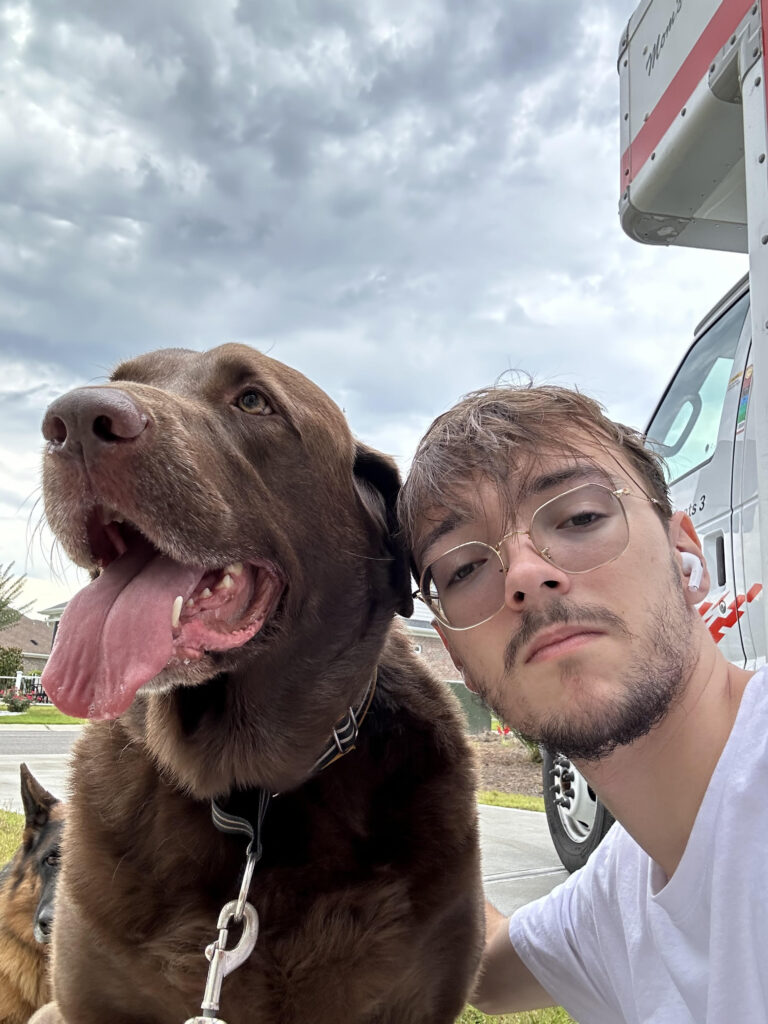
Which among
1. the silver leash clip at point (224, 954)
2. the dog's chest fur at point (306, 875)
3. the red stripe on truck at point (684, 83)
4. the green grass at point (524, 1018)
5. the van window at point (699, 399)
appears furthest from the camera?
the van window at point (699, 399)

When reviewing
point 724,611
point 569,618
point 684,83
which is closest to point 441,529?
point 569,618

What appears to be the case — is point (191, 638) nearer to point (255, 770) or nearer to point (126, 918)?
point (255, 770)

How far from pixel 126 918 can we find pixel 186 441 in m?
1.04

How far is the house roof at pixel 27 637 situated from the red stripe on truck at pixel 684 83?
53.9 m

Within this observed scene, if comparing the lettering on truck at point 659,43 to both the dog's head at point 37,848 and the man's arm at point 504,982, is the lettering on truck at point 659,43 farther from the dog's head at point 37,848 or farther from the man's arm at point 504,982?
the dog's head at point 37,848

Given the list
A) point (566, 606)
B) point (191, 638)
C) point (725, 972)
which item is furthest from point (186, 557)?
point (725, 972)

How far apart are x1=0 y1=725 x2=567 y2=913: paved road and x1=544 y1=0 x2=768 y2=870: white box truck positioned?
670 mm

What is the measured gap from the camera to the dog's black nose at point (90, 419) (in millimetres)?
1543

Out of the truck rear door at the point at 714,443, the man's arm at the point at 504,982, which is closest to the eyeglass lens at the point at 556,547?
the man's arm at the point at 504,982

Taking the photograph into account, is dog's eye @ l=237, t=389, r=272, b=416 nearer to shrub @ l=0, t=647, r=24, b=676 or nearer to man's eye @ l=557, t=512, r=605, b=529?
man's eye @ l=557, t=512, r=605, b=529

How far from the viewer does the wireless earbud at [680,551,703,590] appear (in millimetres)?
1775

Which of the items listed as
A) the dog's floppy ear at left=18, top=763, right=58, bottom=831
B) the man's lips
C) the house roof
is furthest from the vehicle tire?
the house roof

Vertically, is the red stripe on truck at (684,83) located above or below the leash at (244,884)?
above

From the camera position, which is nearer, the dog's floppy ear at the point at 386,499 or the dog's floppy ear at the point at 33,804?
the dog's floppy ear at the point at 386,499
